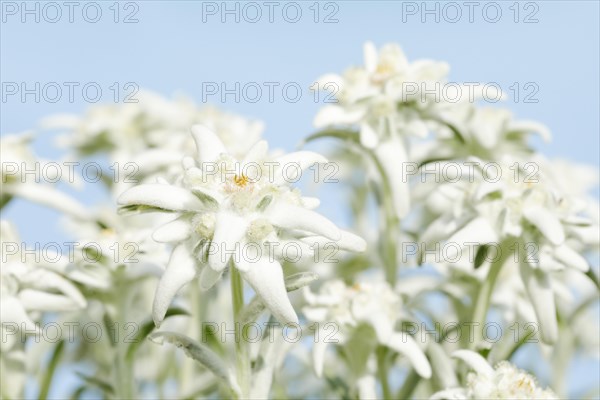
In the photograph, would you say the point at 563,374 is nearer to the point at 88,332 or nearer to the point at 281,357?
the point at 281,357

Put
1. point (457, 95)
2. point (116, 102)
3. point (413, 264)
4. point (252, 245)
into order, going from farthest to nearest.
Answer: point (116, 102), point (413, 264), point (457, 95), point (252, 245)

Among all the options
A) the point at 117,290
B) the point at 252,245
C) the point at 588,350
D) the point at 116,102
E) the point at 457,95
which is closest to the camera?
the point at 252,245

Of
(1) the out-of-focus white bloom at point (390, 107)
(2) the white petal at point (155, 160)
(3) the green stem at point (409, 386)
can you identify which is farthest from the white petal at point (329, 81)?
(3) the green stem at point (409, 386)

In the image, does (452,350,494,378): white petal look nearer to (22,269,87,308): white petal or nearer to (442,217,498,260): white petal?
(442,217,498,260): white petal

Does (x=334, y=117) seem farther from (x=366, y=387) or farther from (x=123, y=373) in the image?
(x=123, y=373)

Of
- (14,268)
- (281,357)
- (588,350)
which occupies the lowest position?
(588,350)

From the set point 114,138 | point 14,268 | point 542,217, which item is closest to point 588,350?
A: point 542,217

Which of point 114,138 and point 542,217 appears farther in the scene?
point 114,138

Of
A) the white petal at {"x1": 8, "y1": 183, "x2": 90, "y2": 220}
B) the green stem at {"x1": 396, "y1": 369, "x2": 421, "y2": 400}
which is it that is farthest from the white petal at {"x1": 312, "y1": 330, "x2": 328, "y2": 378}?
the white petal at {"x1": 8, "y1": 183, "x2": 90, "y2": 220}
